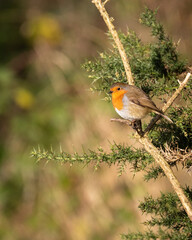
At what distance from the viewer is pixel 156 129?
115 centimetres

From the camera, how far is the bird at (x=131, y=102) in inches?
47.0

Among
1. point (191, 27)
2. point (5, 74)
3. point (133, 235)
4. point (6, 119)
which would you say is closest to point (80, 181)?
point (6, 119)

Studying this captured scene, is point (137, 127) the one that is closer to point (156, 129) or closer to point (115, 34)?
point (156, 129)

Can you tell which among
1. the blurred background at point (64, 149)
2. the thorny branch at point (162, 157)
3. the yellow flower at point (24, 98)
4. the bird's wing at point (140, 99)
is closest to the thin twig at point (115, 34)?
the thorny branch at point (162, 157)

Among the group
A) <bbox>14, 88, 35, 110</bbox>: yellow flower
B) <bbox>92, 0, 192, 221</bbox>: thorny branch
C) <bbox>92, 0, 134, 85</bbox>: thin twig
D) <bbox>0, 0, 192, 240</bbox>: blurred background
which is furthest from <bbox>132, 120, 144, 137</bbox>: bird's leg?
<bbox>14, 88, 35, 110</bbox>: yellow flower

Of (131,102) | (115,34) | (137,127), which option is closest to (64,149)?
(131,102)

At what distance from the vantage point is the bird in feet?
3.92

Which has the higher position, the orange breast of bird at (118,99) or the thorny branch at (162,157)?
the orange breast of bird at (118,99)

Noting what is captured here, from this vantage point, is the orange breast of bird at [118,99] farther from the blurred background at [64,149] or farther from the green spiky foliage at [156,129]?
the blurred background at [64,149]

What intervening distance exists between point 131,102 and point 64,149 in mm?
2148

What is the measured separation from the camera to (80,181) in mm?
3654

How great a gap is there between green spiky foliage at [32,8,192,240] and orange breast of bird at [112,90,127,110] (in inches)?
2.0

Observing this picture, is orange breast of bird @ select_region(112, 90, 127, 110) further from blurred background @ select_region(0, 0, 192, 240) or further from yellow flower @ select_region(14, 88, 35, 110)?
yellow flower @ select_region(14, 88, 35, 110)

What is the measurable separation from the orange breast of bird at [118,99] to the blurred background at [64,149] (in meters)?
1.87
